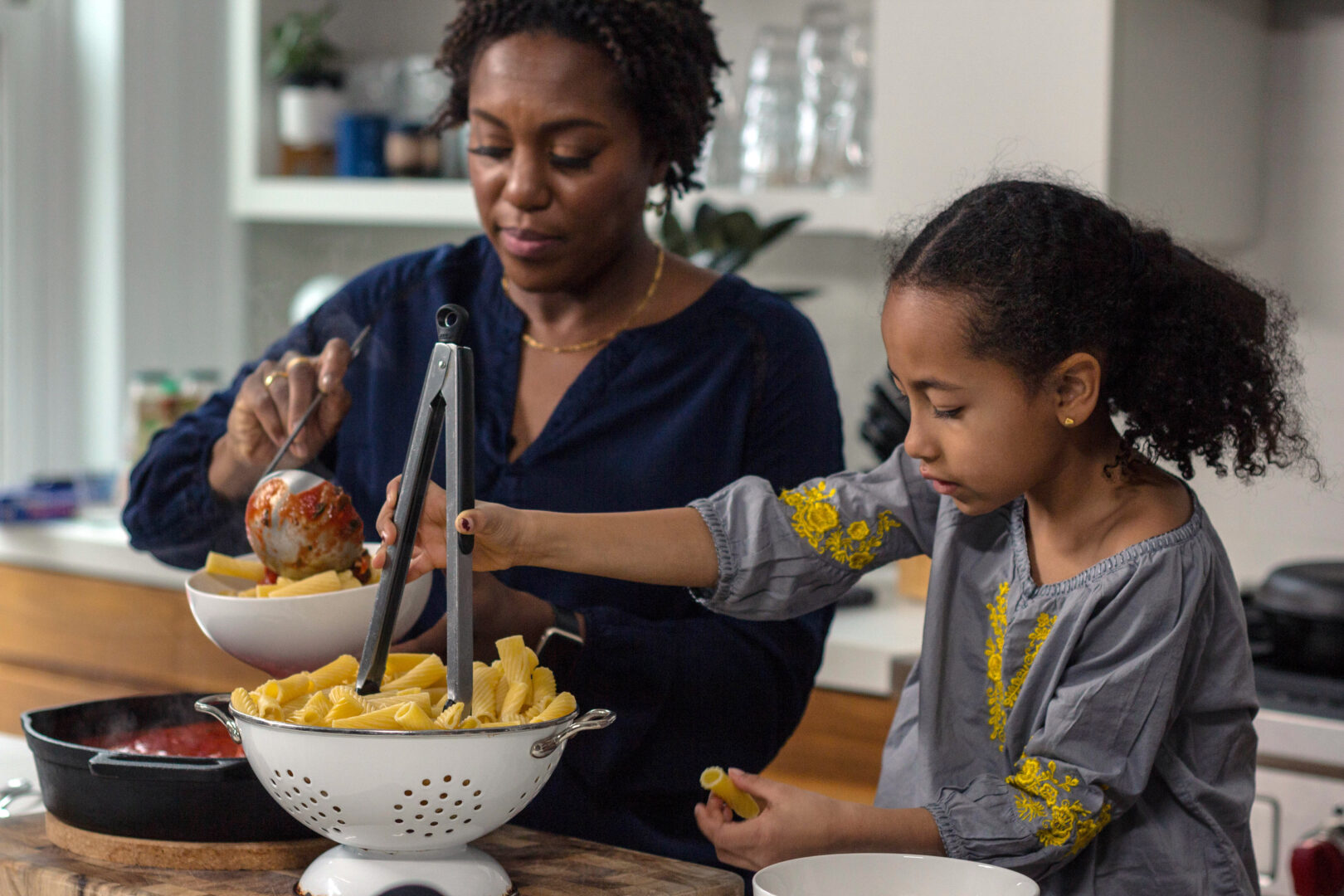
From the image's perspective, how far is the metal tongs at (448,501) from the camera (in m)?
0.87

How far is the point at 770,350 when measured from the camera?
1.36 metres

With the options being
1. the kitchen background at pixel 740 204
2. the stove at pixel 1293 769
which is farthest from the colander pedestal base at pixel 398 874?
the stove at pixel 1293 769

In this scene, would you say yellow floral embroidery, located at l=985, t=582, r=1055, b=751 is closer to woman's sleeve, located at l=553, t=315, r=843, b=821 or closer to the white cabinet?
woman's sleeve, located at l=553, t=315, r=843, b=821

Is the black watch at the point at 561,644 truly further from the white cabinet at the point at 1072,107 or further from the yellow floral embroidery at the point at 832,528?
the white cabinet at the point at 1072,107

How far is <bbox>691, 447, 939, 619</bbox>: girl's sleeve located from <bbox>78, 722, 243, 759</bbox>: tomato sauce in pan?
1.18 ft

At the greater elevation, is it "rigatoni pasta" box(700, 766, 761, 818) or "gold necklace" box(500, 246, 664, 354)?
"gold necklace" box(500, 246, 664, 354)

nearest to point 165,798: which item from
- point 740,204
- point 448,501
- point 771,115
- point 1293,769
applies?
point 448,501

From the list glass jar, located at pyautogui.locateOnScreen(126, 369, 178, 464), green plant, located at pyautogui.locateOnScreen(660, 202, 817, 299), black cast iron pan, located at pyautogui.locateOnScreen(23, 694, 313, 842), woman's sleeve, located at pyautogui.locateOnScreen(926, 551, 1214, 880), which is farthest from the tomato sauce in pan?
glass jar, located at pyautogui.locateOnScreen(126, 369, 178, 464)

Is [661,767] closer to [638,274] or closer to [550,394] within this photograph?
[550,394]

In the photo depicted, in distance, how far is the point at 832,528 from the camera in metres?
1.15

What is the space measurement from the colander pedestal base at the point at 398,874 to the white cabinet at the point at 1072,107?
1009 millimetres

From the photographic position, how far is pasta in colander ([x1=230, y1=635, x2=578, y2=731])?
2.76 ft

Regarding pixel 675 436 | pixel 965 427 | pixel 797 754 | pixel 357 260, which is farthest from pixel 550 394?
pixel 357 260

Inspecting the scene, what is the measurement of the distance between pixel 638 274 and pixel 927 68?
A: 0.73 meters
